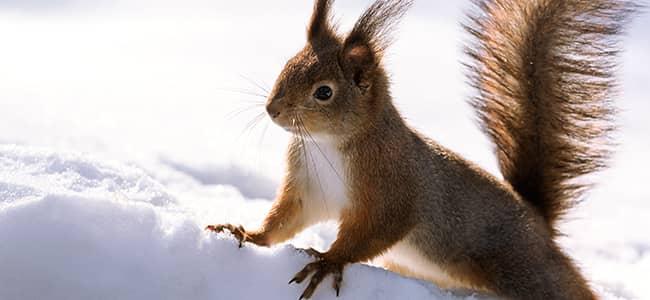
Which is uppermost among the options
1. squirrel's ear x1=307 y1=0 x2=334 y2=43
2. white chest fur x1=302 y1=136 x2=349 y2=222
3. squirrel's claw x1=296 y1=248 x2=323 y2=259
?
squirrel's ear x1=307 y1=0 x2=334 y2=43

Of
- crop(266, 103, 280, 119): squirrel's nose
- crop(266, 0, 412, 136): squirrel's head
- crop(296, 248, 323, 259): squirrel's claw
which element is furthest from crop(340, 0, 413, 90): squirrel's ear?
crop(296, 248, 323, 259): squirrel's claw

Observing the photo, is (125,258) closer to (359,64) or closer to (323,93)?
(323,93)

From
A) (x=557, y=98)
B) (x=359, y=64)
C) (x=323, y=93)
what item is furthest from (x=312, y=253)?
(x=557, y=98)

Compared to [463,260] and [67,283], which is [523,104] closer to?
[463,260]

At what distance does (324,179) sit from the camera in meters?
2.46

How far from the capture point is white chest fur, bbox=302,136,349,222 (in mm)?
2438

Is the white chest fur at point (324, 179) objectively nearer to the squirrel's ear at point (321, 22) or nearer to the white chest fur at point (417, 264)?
the white chest fur at point (417, 264)

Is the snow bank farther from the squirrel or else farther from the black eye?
the black eye

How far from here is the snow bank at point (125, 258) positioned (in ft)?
5.62

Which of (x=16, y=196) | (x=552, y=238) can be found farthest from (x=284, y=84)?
(x=552, y=238)

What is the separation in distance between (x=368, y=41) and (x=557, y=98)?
2.23 ft

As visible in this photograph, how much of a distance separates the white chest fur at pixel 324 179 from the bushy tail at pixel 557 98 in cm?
67

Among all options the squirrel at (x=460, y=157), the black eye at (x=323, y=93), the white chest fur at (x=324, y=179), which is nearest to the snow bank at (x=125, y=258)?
the squirrel at (x=460, y=157)

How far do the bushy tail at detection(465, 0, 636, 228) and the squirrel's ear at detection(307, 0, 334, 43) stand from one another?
0.59m
